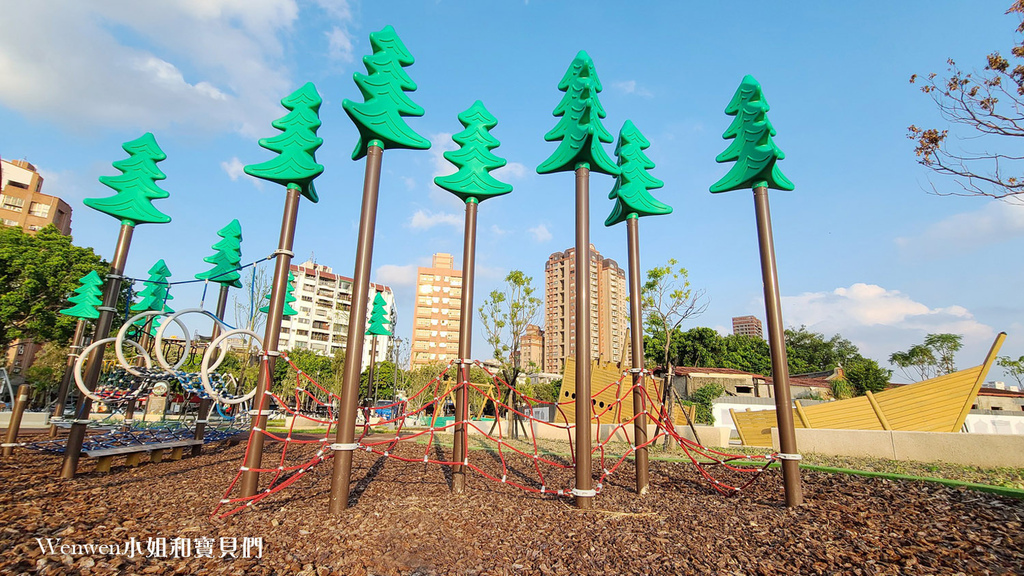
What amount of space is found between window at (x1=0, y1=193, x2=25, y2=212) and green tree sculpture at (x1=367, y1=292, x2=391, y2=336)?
168 feet

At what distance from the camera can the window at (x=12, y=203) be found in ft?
150

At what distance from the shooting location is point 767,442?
14617mm

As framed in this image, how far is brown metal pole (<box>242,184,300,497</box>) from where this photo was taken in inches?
221

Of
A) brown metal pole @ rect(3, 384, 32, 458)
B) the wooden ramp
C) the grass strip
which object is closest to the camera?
the grass strip

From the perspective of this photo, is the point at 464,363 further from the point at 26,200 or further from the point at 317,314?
the point at 317,314

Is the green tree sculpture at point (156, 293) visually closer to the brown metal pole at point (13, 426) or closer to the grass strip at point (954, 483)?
the brown metal pole at point (13, 426)

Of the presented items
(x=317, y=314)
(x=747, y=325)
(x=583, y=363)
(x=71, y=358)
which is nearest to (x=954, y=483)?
(x=583, y=363)

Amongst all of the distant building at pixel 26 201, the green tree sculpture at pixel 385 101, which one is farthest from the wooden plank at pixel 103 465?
the distant building at pixel 26 201

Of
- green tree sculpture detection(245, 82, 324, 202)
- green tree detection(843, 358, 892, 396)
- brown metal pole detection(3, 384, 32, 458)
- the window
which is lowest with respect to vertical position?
brown metal pole detection(3, 384, 32, 458)

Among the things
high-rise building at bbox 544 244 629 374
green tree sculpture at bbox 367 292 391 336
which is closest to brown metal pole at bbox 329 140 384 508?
green tree sculpture at bbox 367 292 391 336

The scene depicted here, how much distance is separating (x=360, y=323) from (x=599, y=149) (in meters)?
4.24

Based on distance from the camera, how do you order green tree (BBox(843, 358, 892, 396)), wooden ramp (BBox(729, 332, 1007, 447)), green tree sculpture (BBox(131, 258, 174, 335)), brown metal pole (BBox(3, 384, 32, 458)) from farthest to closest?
green tree (BBox(843, 358, 892, 396)) → green tree sculpture (BBox(131, 258, 174, 335)) → wooden ramp (BBox(729, 332, 1007, 447)) → brown metal pole (BBox(3, 384, 32, 458))

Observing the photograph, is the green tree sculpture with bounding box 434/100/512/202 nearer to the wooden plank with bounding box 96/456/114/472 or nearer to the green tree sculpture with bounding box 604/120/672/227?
the green tree sculpture with bounding box 604/120/672/227

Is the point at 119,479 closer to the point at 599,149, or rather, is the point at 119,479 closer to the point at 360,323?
the point at 360,323
